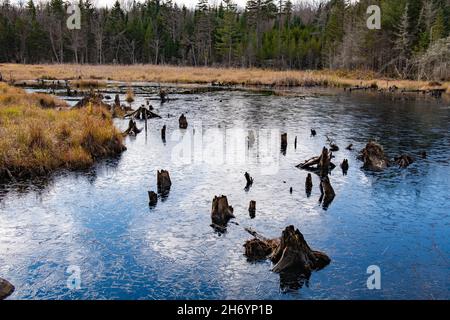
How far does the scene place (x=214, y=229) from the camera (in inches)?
523

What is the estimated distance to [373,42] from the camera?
79.3 meters

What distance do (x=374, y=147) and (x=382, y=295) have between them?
40.3 feet

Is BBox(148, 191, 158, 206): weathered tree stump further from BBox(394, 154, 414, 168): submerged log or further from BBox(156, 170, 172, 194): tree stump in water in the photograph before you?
BBox(394, 154, 414, 168): submerged log

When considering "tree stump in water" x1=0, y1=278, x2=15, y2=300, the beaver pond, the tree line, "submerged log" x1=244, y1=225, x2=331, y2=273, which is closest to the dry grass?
the beaver pond

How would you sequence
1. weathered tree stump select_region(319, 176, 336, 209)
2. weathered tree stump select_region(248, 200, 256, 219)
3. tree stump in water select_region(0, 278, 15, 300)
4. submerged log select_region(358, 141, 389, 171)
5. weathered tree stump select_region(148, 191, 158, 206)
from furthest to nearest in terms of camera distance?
submerged log select_region(358, 141, 389, 171) → weathered tree stump select_region(319, 176, 336, 209) → weathered tree stump select_region(148, 191, 158, 206) → weathered tree stump select_region(248, 200, 256, 219) → tree stump in water select_region(0, 278, 15, 300)

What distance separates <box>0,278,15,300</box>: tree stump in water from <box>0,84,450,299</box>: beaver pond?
20 cm

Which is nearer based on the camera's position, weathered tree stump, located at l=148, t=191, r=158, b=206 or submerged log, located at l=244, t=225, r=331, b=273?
submerged log, located at l=244, t=225, r=331, b=273

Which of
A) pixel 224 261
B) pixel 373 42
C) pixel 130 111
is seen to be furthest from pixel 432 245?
pixel 373 42

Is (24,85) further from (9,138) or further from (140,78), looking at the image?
(9,138)

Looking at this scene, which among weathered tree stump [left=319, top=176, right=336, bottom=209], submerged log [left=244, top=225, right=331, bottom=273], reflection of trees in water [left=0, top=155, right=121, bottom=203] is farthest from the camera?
reflection of trees in water [left=0, top=155, right=121, bottom=203]

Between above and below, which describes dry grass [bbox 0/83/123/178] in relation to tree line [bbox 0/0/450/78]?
below

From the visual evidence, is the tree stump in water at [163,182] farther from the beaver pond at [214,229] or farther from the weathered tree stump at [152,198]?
the weathered tree stump at [152,198]

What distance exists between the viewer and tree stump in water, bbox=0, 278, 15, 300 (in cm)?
952

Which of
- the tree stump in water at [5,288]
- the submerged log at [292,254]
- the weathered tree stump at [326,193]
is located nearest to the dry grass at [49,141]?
the tree stump in water at [5,288]
